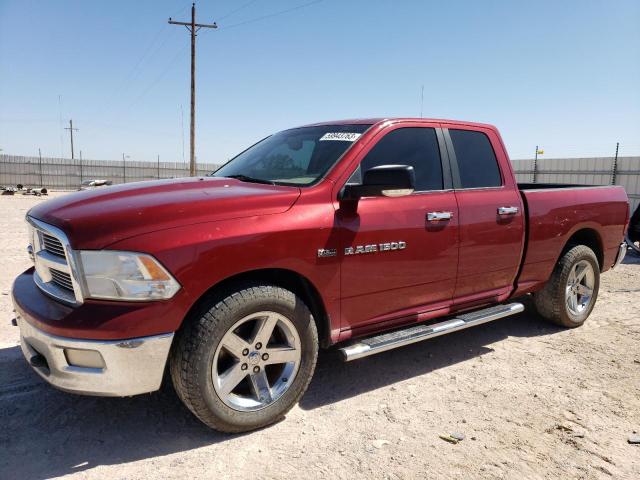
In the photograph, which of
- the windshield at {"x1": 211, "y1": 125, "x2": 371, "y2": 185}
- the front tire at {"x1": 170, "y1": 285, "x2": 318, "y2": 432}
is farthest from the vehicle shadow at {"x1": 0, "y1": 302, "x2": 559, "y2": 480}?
the windshield at {"x1": 211, "y1": 125, "x2": 371, "y2": 185}

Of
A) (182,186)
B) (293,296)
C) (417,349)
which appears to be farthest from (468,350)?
(182,186)

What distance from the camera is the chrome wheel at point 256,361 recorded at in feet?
8.89

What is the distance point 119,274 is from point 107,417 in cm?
116

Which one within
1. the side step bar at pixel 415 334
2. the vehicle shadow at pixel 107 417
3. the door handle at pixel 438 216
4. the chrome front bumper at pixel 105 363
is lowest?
the vehicle shadow at pixel 107 417

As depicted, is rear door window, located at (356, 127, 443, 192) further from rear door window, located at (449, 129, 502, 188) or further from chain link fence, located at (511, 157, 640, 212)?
chain link fence, located at (511, 157, 640, 212)

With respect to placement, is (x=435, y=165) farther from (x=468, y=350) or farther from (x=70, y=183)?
(x=70, y=183)

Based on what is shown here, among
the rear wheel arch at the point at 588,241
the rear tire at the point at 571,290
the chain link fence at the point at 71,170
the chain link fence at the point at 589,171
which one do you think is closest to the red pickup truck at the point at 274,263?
the rear tire at the point at 571,290

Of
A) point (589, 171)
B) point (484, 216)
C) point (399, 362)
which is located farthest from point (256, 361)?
point (589, 171)

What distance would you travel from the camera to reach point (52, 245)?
2695 mm

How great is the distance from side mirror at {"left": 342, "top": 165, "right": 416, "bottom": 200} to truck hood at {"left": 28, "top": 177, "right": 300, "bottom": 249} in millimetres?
389

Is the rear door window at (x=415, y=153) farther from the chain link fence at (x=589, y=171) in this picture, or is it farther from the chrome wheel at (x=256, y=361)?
the chain link fence at (x=589, y=171)

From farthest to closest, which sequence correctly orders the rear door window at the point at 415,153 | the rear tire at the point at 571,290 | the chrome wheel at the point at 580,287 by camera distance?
the chrome wheel at the point at 580,287 < the rear tire at the point at 571,290 < the rear door window at the point at 415,153

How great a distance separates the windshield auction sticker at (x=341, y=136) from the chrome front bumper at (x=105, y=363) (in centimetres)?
181

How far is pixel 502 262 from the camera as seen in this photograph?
159 inches
